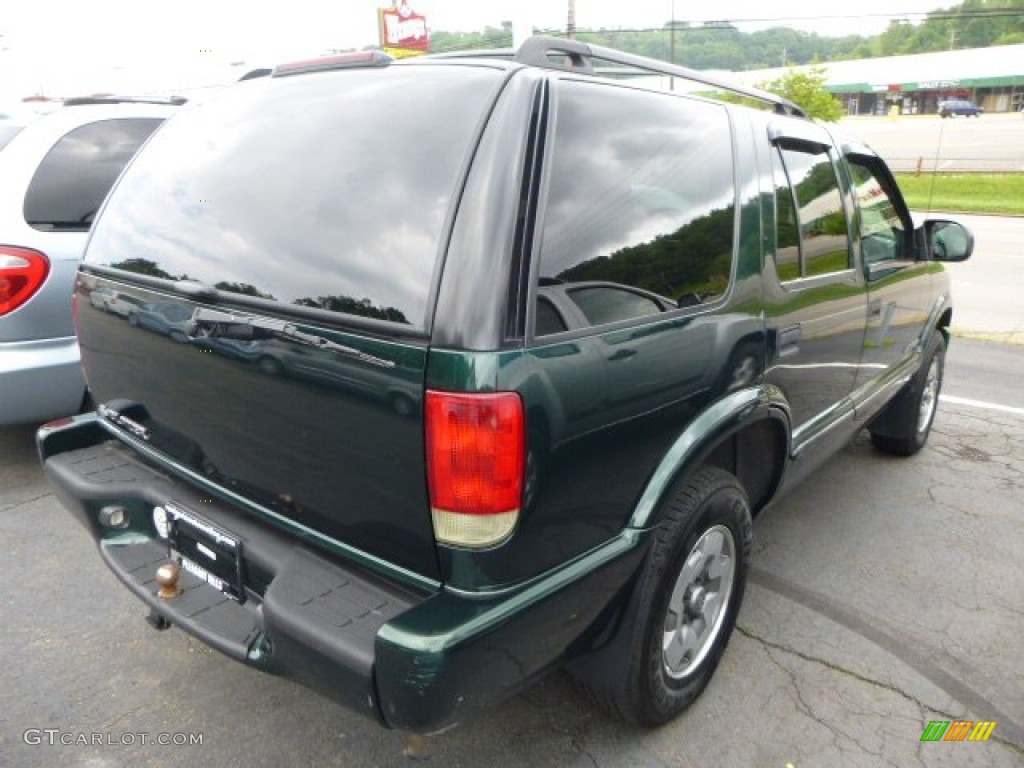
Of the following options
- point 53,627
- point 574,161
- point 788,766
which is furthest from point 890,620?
point 53,627

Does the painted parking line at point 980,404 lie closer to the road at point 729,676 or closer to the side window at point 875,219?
the road at point 729,676

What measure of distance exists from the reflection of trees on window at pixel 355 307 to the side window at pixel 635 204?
12.6 inches

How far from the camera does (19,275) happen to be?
371cm

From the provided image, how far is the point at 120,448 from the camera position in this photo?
2.70 meters

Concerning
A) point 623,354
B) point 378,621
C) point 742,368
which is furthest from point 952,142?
point 378,621

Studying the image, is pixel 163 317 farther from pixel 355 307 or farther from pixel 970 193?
pixel 970 193

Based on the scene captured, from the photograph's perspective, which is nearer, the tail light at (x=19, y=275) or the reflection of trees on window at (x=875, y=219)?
the reflection of trees on window at (x=875, y=219)

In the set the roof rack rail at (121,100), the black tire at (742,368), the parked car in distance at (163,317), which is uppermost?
the roof rack rail at (121,100)

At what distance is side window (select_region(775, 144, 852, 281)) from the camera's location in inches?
108

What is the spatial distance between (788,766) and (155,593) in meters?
1.89

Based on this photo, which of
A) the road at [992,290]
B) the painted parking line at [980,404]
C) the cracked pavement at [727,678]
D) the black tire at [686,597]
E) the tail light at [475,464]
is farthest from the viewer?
the road at [992,290]

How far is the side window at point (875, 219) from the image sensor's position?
11.6 feet

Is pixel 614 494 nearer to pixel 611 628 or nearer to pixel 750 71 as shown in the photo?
pixel 611 628

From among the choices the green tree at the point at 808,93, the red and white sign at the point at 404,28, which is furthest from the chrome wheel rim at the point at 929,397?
the green tree at the point at 808,93
